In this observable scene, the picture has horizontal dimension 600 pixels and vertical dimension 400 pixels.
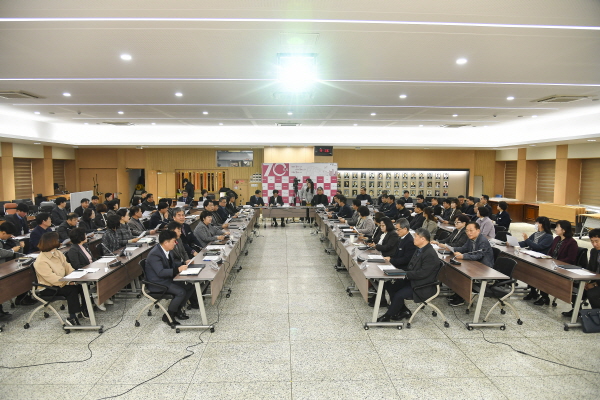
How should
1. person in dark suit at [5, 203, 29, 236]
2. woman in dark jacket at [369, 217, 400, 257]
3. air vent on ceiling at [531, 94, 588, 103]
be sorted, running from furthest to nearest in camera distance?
person in dark suit at [5, 203, 29, 236]
air vent on ceiling at [531, 94, 588, 103]
woman in dark jacket at [369, 217, 400, 257]

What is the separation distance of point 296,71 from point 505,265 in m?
4.53

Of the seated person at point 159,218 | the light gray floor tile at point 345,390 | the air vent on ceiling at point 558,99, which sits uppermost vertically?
the air vent on ceiling at point 558,99

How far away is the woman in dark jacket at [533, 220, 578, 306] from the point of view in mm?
5789

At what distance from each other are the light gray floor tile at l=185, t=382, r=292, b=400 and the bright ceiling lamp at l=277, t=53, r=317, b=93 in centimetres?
425

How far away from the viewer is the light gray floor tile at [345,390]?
3.63 m

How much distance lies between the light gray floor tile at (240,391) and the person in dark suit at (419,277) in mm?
2106

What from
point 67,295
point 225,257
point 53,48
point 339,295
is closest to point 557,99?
point 339,295

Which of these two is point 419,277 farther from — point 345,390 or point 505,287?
point 345,390

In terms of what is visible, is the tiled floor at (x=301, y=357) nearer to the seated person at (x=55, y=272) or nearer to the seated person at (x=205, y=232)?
the seated person at (x=55, y=272)

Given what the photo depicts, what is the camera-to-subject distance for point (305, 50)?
495cm

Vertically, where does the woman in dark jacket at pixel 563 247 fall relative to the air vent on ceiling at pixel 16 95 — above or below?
below

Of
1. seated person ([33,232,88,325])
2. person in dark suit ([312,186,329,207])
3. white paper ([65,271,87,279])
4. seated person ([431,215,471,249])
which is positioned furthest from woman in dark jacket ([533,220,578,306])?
person in dark suit ([312,186,329,207])

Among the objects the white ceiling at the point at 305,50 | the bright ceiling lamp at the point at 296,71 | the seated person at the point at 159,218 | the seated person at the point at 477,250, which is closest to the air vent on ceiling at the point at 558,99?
the white ceiling at the point at 305,50

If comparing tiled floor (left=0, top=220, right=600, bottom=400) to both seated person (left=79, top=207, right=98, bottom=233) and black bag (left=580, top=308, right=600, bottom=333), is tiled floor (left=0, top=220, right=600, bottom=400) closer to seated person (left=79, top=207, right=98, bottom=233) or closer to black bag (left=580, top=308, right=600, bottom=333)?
black bag (left=580, top=308, right=600, bottom=333)
